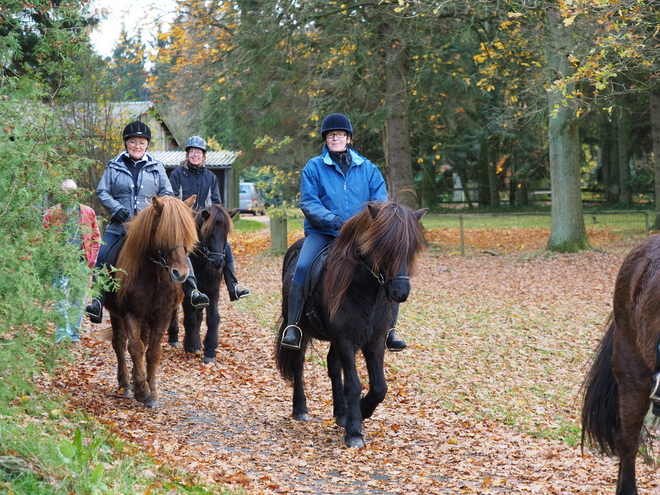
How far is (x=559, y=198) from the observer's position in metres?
20.4

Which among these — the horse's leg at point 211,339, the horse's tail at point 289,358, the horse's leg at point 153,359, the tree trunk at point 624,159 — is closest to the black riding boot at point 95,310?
the horse's leg at point 153,359

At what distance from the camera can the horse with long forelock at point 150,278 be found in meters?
7.23

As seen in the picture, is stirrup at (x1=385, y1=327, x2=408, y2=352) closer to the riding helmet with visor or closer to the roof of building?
the riding helmet with visor

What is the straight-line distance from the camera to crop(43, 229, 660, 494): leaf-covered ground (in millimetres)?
5707

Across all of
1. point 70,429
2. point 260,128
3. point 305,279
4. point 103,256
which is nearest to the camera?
point 70,429

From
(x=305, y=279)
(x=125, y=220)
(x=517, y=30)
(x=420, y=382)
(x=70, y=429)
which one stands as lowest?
(x=420, y=382)

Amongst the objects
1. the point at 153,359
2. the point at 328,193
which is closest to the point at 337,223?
the point at 328,193

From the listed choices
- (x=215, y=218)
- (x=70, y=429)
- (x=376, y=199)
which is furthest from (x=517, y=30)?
(x=70, y=429)

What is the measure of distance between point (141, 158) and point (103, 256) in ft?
4.01

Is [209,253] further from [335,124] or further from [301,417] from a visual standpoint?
[335,124]

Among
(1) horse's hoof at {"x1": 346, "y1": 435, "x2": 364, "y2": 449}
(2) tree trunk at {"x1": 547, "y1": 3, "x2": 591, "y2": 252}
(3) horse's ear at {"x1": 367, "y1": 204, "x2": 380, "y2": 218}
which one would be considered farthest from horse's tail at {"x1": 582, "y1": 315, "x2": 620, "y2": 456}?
(2) tree trunk at {"x1": 547, "y1": 3, "x2": 591, "y2": 252}

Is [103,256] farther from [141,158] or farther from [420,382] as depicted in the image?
[420,382]

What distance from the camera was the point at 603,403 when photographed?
206 inches

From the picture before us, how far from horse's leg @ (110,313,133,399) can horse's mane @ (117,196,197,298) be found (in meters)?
0.73
